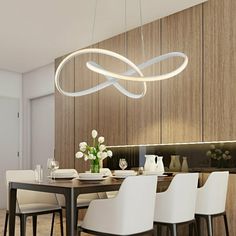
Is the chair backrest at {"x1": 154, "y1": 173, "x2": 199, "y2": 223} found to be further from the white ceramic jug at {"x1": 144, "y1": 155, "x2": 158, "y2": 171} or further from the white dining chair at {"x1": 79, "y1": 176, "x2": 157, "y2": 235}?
the white ceramic jug at {"x1": 144, "y1": 155, "x2": 158, "y2": 171}

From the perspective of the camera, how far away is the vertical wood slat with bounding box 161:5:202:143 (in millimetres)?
4551

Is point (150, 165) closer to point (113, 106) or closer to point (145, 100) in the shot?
point (145, 100)

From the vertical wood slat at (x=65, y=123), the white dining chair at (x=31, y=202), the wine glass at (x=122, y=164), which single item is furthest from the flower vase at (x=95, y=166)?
the vertical wood slat at (x=65, y=123)

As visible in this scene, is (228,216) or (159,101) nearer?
(228,216)

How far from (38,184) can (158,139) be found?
6.71 ft

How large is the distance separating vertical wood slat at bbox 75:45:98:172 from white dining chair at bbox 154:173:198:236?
2802 millimetres

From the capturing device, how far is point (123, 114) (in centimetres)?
555

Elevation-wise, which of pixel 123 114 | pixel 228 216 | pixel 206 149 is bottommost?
pixel 228 216

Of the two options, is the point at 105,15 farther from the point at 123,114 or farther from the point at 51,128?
the point at 51,128

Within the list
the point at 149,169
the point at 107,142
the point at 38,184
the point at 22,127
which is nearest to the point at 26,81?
the point at 22,127

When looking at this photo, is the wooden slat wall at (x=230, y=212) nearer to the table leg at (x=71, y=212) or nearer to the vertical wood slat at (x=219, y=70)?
the vertical wood slat at (x=219, y=70)

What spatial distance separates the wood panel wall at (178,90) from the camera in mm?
4281

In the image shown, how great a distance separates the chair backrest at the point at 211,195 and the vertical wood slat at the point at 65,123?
10.2 feet

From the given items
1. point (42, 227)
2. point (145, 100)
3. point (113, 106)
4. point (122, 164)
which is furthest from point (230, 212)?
point (42, 227)
